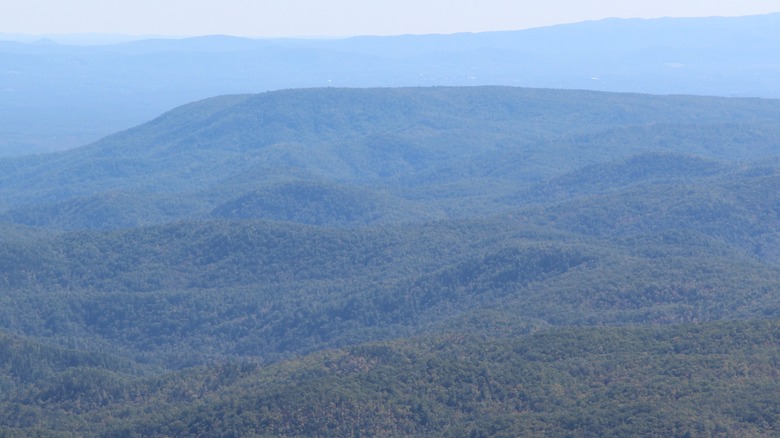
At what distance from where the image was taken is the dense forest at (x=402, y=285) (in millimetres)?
40375

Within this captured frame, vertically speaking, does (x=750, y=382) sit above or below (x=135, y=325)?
above

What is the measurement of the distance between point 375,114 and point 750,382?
424 ft

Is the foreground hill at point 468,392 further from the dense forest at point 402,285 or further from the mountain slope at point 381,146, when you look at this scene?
the mountain slope at point 381,146

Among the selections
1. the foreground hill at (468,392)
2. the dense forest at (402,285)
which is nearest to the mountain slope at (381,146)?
the dense forest at (402,285)

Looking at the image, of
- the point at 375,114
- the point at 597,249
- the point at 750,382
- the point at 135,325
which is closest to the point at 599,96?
the point at 375,114

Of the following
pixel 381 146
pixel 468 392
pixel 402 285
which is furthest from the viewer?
pixel 381 146

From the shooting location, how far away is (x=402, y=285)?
69625 millimetres

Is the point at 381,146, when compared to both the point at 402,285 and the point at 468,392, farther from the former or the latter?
the point at 468,392

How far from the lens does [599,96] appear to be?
556 ft

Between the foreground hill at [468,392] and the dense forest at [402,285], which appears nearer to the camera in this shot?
the foreground hill at [468,392]

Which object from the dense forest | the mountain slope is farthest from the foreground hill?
the mountain slope

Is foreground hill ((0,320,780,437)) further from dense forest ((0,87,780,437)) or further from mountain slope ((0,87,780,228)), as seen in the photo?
mountain slope ((0,87,780,228))

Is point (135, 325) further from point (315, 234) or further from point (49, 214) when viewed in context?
point (49, 214)

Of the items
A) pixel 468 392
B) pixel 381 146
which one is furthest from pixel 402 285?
pixel 381 146
